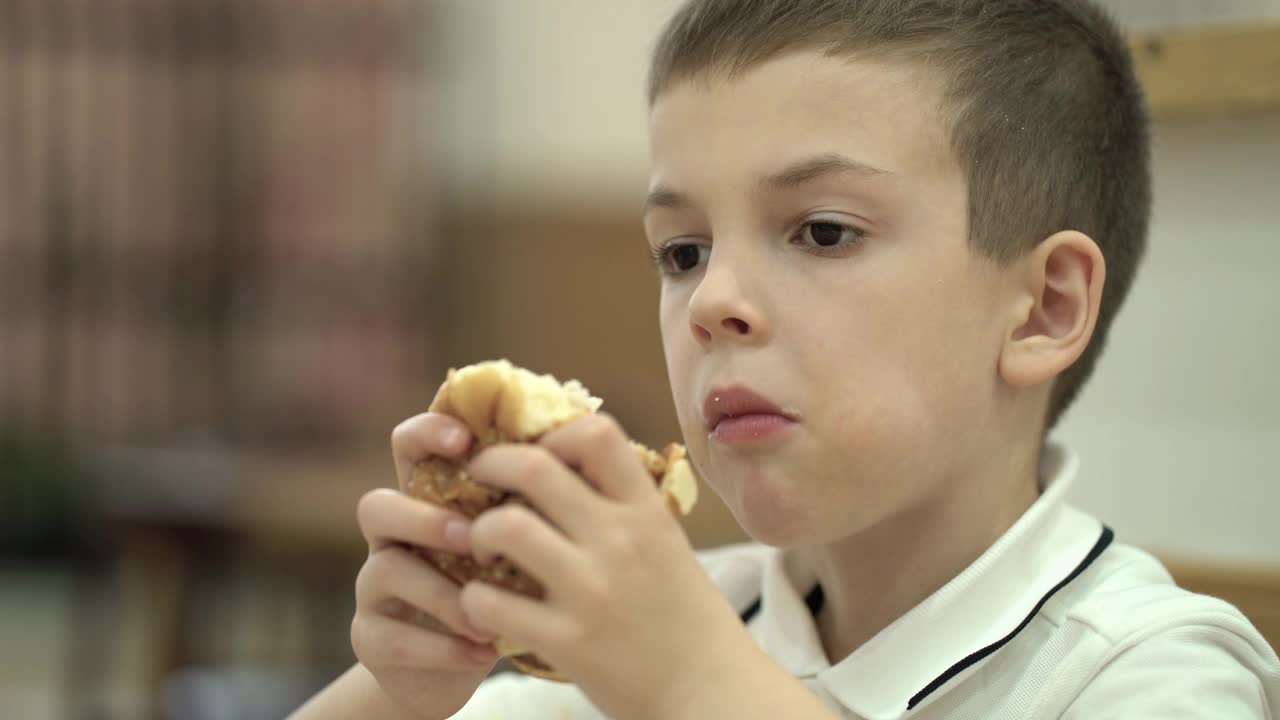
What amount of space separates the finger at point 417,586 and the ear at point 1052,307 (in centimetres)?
44

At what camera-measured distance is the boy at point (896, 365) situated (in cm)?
80

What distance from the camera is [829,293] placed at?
0.82m

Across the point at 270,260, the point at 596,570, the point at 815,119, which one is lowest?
the point at 270,260

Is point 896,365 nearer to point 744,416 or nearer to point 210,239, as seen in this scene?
point 744,416

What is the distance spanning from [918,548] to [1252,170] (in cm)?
63

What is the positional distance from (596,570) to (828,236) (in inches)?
13.1

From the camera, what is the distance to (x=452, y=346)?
187 inches

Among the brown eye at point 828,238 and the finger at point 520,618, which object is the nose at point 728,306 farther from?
the finger at point 520,618

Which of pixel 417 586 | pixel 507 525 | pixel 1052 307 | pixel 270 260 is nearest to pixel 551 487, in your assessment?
pixel 507 525

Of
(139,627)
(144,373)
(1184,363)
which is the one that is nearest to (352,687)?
(1184,363)

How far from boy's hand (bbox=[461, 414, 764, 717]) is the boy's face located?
0.20 meters

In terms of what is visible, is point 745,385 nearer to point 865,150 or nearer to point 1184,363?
point 865,150

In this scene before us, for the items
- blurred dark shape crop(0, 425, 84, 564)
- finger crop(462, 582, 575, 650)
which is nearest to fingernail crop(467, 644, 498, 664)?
finger crop(462, 582, 575, 650)

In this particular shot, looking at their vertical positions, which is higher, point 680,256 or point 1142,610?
point 680,256
